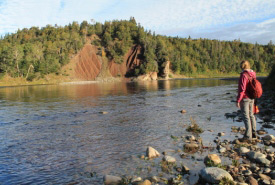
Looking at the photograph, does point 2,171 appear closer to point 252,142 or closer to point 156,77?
point 252,142

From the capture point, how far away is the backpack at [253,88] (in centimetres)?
1115

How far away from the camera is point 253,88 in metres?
11.2

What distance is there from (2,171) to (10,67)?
107114 mm

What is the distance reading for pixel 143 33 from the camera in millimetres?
154625

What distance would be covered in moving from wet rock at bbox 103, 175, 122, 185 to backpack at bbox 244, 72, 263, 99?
7482 mm

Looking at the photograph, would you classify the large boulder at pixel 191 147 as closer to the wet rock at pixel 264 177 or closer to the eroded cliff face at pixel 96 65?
the wet rock at pixel 264 177

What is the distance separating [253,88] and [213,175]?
216 inches

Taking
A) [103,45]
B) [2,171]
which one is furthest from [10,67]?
[2,171]

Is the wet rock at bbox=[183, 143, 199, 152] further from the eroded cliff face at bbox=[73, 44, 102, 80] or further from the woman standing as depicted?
the eroded cliff face at bbox=[73, 44, 102, 80]

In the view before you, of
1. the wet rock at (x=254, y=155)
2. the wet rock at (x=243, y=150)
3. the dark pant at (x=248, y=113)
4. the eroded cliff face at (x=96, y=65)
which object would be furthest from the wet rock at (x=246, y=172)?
the eroded cliff face at (x=96, y=65)

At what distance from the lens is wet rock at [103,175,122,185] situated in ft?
26.9

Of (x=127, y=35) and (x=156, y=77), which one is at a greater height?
(x=127, y=35)

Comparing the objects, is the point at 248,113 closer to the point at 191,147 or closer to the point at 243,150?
the point at 243,150

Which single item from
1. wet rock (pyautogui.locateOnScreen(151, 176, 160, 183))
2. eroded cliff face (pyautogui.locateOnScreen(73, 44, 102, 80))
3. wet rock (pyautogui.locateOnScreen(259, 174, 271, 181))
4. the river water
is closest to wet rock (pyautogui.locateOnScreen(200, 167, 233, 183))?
wet rock (pyautogui.locateOnScreen(259, 174, 271, 181))
